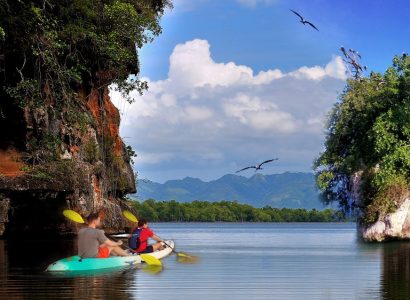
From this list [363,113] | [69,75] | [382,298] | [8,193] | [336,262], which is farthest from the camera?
[363,113]

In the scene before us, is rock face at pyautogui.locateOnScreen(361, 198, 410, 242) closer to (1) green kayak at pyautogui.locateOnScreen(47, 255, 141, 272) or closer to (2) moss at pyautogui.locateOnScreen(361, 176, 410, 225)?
(2) moss at pyautogui.locateOnScreen(361, 176, 410, 225)

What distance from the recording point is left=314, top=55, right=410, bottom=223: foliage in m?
44.2

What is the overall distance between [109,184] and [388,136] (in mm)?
18302

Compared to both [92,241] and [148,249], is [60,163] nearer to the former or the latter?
[148,249]

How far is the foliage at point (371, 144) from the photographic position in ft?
145

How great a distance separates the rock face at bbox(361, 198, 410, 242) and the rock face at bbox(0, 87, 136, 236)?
632 inches

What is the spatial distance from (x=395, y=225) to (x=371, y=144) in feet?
18.2

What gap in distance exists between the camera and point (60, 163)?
1599 inches

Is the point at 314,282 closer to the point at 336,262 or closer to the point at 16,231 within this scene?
the point at 336,262

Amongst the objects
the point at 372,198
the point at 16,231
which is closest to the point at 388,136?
the point at 372,198

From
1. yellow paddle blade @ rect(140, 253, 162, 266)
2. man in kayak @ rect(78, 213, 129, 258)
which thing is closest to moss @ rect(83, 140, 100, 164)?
yellow paddle blade @ rect(140, 253, 162, 266)

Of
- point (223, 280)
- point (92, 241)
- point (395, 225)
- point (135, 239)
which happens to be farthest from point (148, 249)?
point (395, 225)

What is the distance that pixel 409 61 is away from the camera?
45812mm

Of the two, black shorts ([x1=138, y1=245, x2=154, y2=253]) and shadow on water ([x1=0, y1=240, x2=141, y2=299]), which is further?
black shorts ([x1=138, y1=245, x2=154, y2=253])
